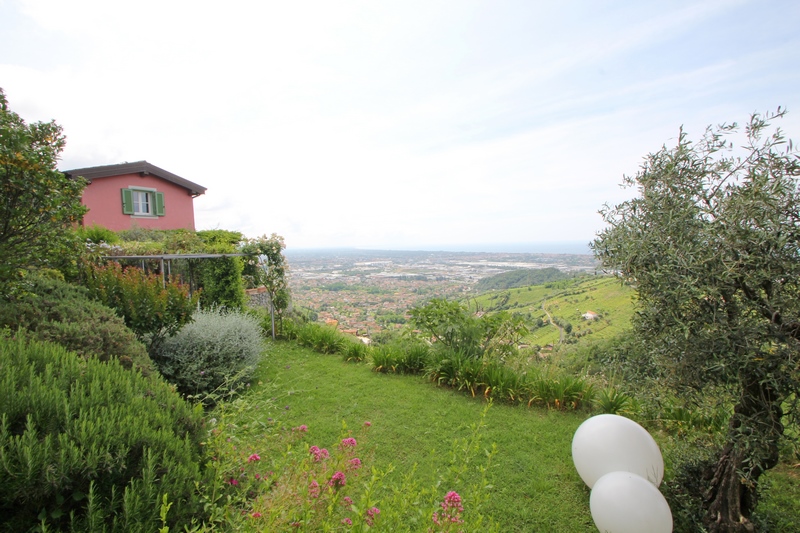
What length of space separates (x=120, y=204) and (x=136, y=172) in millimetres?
1626

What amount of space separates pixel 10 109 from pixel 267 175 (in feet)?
33.8

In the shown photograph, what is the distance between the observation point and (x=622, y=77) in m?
7.00

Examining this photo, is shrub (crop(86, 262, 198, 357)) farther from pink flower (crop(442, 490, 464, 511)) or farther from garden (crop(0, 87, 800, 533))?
pink flower (crop(442, 490, 464, 511))

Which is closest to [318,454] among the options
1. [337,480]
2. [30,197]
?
[337,480]

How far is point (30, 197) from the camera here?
3490mm

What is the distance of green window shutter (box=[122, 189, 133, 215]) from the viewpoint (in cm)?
1534

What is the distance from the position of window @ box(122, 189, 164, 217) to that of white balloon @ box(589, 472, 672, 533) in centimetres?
1928

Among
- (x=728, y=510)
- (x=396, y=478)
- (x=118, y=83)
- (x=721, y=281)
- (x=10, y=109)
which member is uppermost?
(x=118, y=83)

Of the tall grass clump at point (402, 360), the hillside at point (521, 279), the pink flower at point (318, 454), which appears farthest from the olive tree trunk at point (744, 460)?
the hillside at point (521, 279)

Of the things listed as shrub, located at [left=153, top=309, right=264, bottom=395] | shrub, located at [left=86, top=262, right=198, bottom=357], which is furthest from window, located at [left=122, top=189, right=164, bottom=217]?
shrub, located at [left=153, top=309, right=264, bottom=395]

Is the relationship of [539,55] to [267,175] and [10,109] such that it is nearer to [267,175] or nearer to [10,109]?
[10,109]

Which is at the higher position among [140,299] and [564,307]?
[140,299]

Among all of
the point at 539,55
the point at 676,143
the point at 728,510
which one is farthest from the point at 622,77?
the point at 728,510

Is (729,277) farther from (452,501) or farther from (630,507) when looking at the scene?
(452,501)
